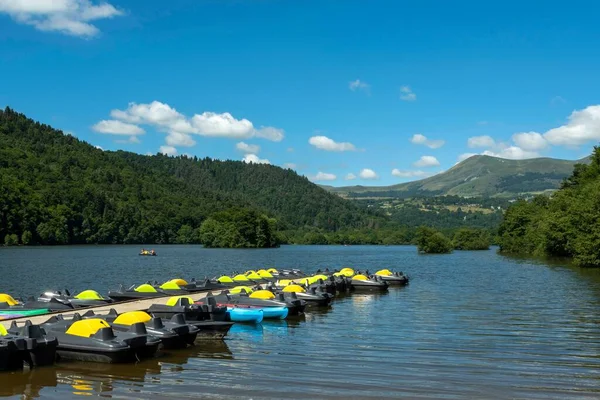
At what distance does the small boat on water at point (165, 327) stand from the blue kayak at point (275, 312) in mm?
8180

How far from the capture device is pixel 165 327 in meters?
23.2

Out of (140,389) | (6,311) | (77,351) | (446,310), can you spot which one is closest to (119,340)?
(77,351)

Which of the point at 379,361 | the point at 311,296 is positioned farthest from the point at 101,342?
the point at 311,296

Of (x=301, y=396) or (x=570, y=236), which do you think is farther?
(x=570, y=236)

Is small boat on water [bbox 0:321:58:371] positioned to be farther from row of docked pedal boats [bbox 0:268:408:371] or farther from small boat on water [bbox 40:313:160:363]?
small boat on water [bbox 40:313:160:363]

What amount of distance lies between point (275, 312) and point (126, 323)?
1046cm

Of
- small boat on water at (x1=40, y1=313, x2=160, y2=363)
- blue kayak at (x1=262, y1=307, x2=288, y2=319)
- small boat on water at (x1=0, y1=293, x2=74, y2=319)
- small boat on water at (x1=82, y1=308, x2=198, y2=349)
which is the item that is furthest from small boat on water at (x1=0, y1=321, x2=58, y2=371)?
blue kayak at (x1=262, y1=307, x2=288, y2=319)

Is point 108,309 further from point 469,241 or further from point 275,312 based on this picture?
point 469,241

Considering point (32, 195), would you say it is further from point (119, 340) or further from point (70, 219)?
point (119, 340)

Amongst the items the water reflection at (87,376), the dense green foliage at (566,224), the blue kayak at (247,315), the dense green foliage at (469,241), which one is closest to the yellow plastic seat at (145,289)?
the blue kayak at (247,315)

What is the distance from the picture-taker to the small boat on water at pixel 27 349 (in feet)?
61.9

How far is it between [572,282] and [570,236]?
31.4 metres

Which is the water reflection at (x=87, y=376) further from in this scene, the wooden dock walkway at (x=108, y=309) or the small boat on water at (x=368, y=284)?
the small boat on water at (x=368, y=284)

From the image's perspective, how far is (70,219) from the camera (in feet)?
624
